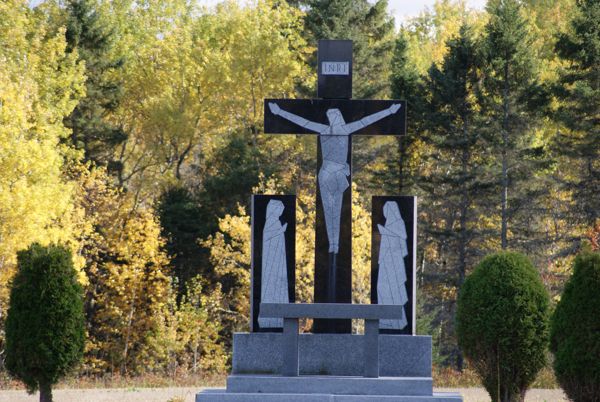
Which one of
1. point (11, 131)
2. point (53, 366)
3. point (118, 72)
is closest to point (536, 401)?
point (53, 366)

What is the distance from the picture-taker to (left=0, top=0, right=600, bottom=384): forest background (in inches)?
1126

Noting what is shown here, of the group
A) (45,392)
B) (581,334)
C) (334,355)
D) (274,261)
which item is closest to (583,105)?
(581,334)

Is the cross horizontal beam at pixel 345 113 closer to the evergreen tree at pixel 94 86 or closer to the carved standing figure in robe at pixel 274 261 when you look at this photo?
the carved standing figure in robe at pixel 274 261

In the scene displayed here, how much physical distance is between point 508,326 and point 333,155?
3210 mm

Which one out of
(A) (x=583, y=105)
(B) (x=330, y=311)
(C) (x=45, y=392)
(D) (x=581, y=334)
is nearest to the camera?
(B) (x=330, y=311)

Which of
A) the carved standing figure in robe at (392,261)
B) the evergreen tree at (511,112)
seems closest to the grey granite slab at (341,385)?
the carved standing figure in robe at (392,261)

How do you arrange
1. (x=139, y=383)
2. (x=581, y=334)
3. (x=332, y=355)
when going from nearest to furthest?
(x=581, y=334)
(x=332, y=355)
(x=139, y=383)

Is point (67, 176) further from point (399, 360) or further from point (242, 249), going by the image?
point (399, 360)

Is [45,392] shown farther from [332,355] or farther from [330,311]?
[330,311]

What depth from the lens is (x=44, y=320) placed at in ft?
48.9

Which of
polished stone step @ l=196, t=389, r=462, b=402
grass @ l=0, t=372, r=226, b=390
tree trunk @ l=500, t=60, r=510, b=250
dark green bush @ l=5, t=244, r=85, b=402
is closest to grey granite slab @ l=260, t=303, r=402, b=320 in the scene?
polished stone step @ l=196, t=389, r=462, b=402

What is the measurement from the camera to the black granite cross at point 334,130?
13898 millimetres

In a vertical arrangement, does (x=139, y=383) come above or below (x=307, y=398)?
below

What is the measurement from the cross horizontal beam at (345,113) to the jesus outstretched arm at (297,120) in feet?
0.09
